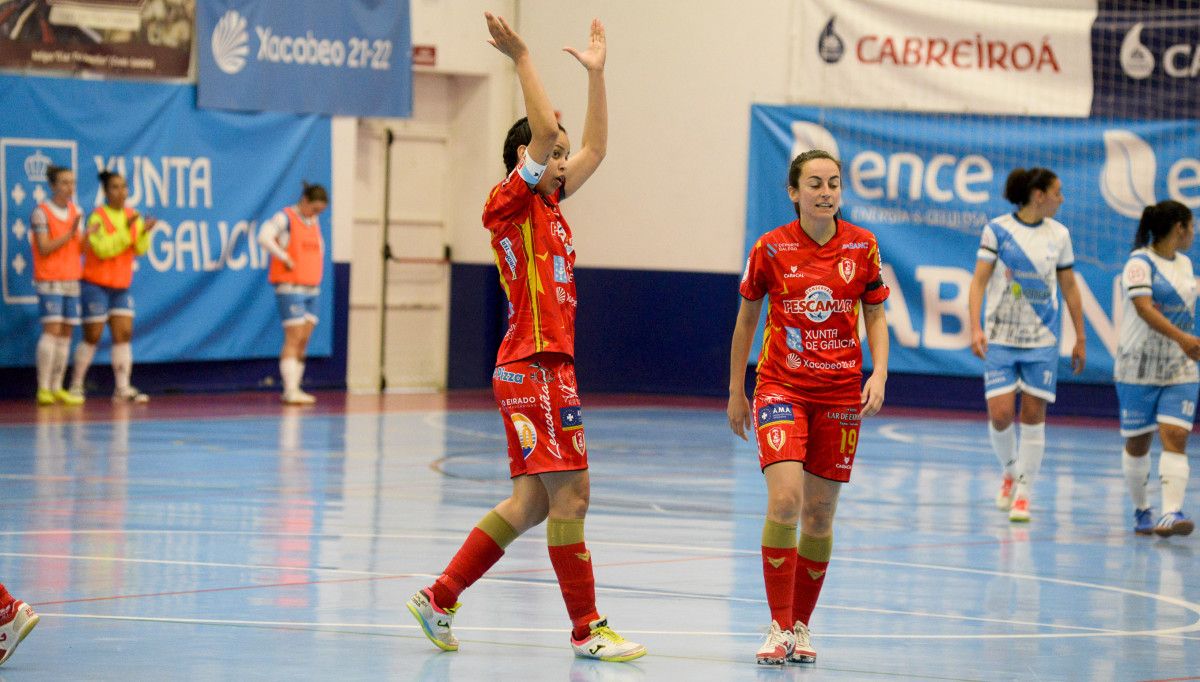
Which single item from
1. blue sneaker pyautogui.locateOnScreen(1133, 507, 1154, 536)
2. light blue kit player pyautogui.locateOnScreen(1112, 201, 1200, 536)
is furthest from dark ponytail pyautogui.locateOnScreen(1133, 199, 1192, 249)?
blue sneaker pyautogui.locateOnScreen(1133, 507, 1154, 536)

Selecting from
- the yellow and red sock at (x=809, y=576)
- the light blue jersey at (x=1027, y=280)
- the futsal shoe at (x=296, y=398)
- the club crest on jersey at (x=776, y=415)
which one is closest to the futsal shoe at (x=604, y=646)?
the yellow and red sock at (x=809, y=576)

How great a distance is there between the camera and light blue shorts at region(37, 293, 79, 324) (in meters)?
16.4

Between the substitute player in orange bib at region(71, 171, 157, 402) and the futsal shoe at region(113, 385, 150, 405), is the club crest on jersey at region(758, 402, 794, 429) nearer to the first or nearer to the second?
the substitute player in orange bib at region(71, 171, 157, 402)

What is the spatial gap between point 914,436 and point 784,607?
1024 cm

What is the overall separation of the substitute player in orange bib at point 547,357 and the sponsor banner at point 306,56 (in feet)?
40.0

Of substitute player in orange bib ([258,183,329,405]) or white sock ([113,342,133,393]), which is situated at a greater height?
substitute player in orange bib ([258,183,329,405])

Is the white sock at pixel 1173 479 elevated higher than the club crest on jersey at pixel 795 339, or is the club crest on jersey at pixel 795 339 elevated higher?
the club crest on jersey at pixel 795 339

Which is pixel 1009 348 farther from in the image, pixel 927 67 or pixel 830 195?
pixel 927 67

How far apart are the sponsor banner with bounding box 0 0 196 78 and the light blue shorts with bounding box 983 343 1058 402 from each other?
977 cm

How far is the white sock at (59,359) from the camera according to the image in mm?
16484

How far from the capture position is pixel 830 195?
668 cm

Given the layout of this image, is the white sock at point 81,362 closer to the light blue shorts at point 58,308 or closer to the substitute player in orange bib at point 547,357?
the light blue shorts at point 58,308

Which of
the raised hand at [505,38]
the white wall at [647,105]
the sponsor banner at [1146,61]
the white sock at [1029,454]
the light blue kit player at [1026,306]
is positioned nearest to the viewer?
the raised hand at [505,38]

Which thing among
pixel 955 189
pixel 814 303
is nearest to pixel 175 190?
pixel 955 189
